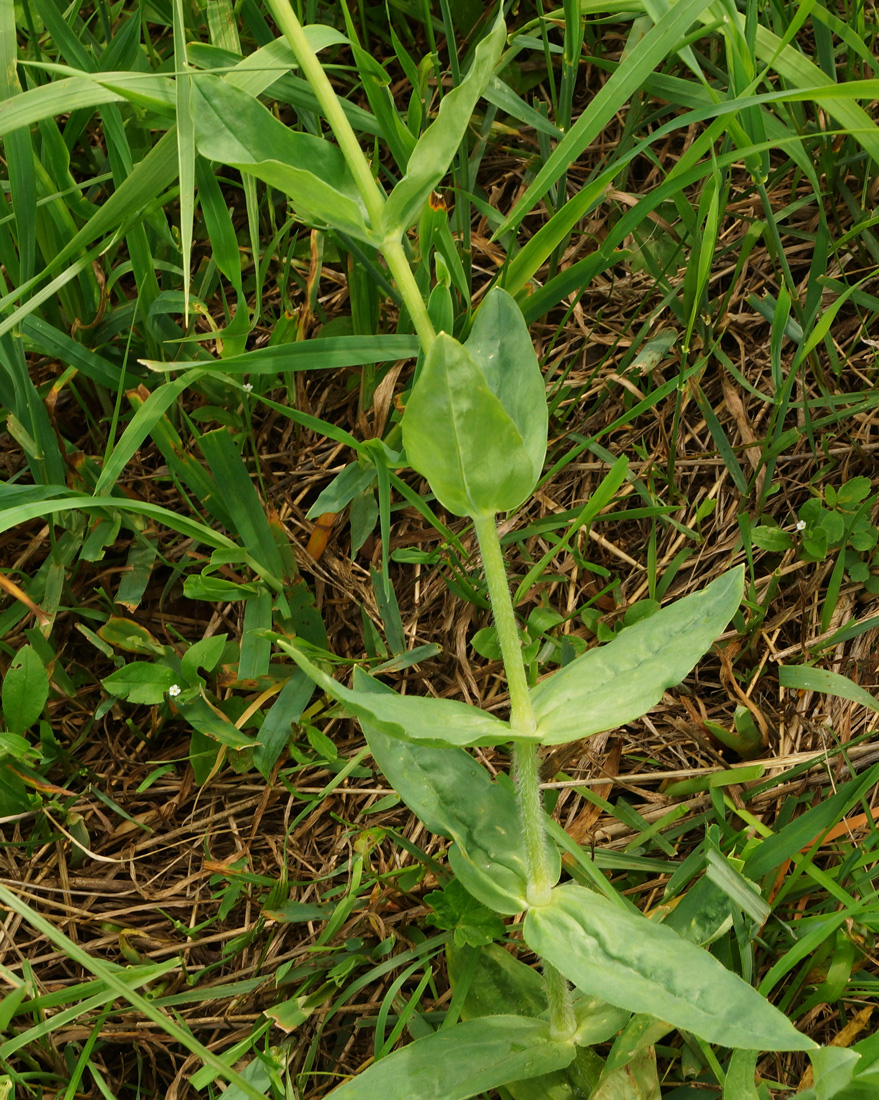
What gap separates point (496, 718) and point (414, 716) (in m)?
0.23

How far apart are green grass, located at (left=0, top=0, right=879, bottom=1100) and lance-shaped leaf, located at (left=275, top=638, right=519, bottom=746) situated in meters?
0.53

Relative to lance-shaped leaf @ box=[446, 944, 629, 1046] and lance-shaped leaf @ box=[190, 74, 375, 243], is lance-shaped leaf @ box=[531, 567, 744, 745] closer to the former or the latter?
lance-shaped leaf @ box=[446, 944, 629, 1046]

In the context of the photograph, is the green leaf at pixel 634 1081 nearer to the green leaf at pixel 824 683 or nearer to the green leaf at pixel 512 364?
the green leaf at pixel 824 683

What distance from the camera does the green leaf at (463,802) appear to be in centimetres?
172

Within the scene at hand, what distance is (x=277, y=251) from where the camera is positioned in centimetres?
249

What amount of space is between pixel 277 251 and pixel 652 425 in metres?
1.07

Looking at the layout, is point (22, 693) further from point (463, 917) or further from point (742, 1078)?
point (742, 1078)

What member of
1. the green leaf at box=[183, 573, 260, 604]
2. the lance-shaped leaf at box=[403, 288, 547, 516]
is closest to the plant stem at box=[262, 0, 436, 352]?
the lance-shaped leaf at box=[403, 288, 547, 516]

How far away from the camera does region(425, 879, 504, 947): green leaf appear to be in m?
1.88

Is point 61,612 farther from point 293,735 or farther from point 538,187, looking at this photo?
point 538,187

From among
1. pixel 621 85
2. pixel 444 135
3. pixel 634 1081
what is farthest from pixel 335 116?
pixel 634 1081

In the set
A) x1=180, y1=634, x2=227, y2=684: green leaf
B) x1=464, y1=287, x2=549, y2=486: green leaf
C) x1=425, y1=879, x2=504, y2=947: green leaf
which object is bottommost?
x1=425, y1=879, x2=504, y2=947: green leaf

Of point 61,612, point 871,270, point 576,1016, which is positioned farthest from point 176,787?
point 871,270

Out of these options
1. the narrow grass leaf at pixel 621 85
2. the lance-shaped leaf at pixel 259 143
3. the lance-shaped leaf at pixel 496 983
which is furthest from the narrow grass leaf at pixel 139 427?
the lance-shaped leaf at pixel 496 983
